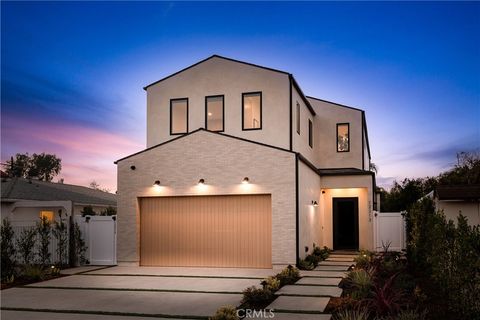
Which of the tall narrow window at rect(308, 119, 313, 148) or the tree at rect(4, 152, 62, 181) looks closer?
the tall narrow window at rect(308, 119, 313, 148)

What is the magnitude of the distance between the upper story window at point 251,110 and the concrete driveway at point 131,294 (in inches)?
251

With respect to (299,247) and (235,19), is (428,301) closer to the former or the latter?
(299,247)

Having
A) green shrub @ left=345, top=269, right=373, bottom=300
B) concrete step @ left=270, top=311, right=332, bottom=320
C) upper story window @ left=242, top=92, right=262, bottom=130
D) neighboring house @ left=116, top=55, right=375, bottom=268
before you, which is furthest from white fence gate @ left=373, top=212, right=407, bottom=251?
concrete step @ left=270, top=311, right=332, bottom=320

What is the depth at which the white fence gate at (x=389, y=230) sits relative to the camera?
19.6m

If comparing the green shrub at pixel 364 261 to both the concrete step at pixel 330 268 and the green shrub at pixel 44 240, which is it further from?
the green shrub at pixel 44 240

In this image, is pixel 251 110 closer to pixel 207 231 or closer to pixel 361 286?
pixel 207 231

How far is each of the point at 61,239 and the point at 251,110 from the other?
9.02 metres

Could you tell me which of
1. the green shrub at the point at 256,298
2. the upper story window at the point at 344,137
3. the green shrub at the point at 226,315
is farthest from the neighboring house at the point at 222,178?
the green shrub at the point at 226,315

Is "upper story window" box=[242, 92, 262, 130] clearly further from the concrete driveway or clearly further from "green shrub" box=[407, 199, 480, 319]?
"green shrub" box=[407, 199, 480, 319]

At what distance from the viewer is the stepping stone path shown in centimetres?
889

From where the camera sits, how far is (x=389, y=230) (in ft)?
65.0

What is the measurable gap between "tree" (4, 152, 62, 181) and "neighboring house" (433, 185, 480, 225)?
173 feet

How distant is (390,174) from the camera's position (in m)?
44.7

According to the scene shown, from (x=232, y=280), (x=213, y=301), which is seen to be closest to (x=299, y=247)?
(x=232, y=280)
